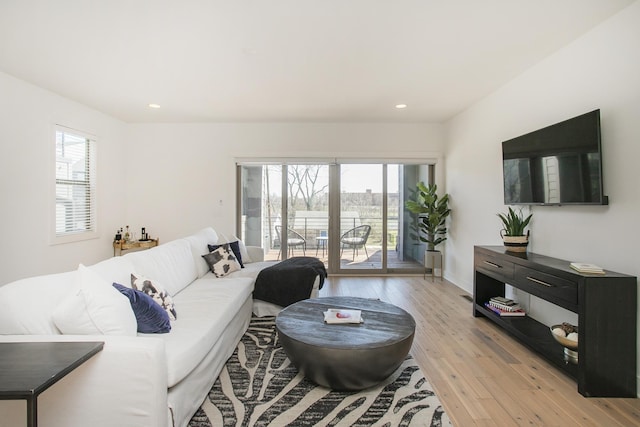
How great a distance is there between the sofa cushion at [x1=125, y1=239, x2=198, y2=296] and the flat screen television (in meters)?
3.42

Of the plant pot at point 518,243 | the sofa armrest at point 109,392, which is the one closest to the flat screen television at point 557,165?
the plant pot at point 518,243

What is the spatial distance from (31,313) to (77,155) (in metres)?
3.81

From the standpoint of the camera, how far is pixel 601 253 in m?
2.46

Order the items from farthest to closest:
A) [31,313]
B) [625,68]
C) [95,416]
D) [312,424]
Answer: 1. [625,68]
2. [312,424]
3. [31,313]
4. [95,416]

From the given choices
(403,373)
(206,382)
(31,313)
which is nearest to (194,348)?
(206,382)

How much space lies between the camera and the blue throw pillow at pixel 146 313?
1897mm

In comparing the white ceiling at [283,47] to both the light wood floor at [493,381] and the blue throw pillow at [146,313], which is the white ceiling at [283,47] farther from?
the light wood floor at [493,381]

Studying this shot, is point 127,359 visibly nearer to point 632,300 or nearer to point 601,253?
point 632,300

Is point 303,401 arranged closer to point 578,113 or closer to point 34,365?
point 34,365

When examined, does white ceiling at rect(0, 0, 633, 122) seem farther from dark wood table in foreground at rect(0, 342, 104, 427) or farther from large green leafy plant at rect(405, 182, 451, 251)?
dark wood table in foreground at rect(0, 342, 104, 427)

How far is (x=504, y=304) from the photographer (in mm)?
3301

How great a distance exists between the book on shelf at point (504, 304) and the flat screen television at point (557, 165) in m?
1.03

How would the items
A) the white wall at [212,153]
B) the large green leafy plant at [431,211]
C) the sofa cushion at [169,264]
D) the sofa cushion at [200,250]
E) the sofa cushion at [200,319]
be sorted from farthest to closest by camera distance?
the white wall at [212,153] → the large green leafy plant at [431,211] → the sofa cushion at [200,250] → the sofa cushion at [169,264] → the sofa cushion at [200,319]

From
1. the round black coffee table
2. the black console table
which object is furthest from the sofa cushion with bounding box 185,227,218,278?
the black console table
